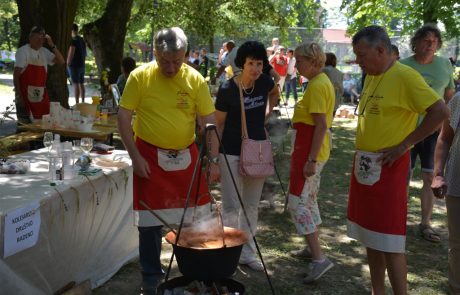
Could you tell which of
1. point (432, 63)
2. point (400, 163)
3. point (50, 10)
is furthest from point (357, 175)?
point (50, 10)

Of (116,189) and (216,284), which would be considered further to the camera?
(116,189)

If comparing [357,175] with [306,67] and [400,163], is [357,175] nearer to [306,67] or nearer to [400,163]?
[400,163]

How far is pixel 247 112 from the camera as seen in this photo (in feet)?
12.7

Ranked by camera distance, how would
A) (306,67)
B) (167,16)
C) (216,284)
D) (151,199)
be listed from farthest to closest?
(167,16) → (306,67) → (151,199) → (216,284)

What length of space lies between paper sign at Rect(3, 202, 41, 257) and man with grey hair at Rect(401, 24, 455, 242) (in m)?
3.38

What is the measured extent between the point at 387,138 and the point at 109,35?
27.3ft

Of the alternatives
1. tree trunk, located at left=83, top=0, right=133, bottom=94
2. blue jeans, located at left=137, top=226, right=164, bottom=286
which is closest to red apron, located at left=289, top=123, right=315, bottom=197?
blue jeans, located at left=137, top=226, right=164, bottom=286

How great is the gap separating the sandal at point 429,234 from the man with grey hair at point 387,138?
6.86 ft

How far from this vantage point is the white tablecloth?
9.49 feet

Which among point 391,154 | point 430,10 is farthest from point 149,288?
point 430,10

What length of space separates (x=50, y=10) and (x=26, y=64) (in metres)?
1.26

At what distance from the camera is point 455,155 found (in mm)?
3092

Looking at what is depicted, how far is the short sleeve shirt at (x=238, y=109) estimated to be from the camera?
12.6 feet

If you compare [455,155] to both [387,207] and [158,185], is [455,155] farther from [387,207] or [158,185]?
[158,185]
